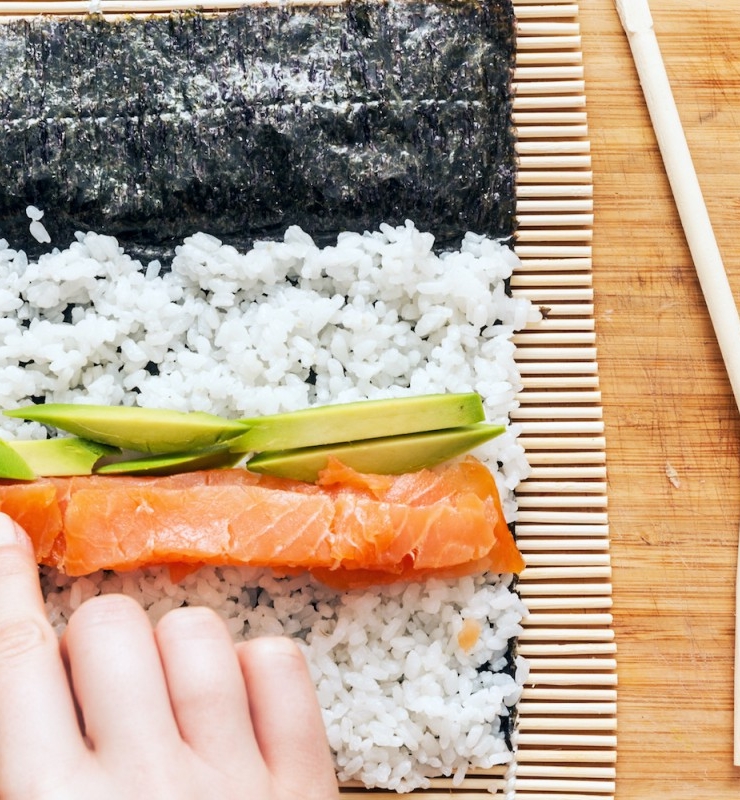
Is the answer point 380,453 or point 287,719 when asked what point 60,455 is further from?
point 287,719

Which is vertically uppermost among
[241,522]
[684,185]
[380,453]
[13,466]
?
[684,185]

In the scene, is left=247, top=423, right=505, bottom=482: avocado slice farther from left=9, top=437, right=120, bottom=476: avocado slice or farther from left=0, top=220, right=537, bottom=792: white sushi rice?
left=9, top=437, right=120, bottom=476: avocado slice

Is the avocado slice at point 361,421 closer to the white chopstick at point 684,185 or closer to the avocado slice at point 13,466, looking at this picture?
the avocado slice at point 13,466

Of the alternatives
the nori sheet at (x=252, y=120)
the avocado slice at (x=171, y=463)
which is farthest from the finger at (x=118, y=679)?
the nori sheet at (x=252, y=120)

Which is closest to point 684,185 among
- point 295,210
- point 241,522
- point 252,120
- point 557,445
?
point 557,445

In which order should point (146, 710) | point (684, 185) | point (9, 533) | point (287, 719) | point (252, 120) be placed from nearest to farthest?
1. point (146, 710)
2. point (287, 719)
3. point (9, 533)
4. point (252, 120)
5. point (684, 185)

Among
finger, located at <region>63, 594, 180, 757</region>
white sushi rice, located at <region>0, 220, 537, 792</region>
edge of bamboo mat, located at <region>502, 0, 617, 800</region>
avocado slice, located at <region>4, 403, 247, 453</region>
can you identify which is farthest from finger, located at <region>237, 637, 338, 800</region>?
edge of bamboo mat, located at <region>502, 0, 617, 800</region>
